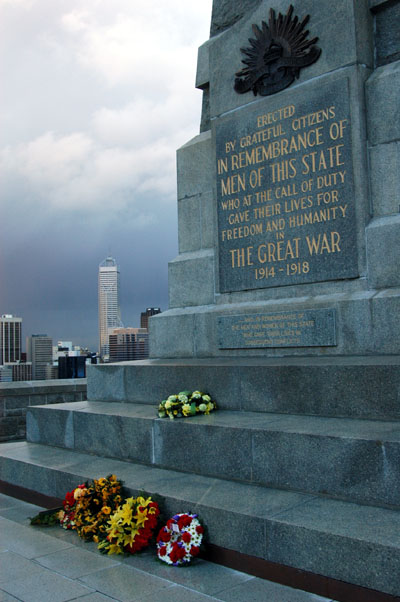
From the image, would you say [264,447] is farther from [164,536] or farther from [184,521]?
[164,536]

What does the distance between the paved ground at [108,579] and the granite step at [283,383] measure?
6.01 feet

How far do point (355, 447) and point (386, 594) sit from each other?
1.13 m

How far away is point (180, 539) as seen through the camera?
4801mm

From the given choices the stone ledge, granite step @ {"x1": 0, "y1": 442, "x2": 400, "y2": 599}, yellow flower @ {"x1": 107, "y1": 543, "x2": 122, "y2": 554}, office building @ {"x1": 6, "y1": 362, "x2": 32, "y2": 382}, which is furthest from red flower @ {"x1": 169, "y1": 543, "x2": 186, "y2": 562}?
office building @ {"x1": 6, "y1": 362, "x2": 32, "y2": 382}

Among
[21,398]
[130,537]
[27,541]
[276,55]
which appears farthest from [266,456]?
[21,398]

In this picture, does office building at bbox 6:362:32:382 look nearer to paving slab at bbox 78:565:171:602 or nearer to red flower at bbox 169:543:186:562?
paving slab at bbox 78:565:171:602

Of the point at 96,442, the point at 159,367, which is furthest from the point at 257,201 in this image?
the point at 96,442

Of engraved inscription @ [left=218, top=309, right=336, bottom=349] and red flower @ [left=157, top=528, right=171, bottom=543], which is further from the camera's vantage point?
engraved inscription @ [left=218, top=309, right=336, bottom=349]

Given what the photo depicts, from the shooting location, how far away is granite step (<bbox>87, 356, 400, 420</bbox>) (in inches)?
212

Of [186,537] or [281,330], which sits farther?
[281,330]

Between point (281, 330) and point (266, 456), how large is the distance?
226cm

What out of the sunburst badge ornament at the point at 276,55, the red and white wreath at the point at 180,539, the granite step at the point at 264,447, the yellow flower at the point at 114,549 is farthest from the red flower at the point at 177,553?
the sunburst badge ornament at the point at 276,55

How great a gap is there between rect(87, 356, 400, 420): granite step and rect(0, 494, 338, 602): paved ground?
183 cm

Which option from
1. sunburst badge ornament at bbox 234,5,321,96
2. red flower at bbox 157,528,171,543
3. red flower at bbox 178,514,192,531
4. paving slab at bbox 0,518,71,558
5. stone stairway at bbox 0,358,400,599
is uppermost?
sunburst badge ornament at bbox 234,5,321,96
